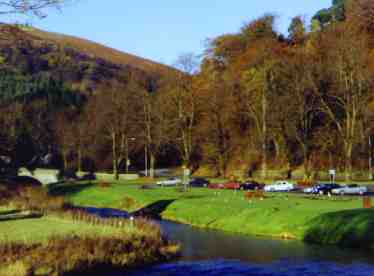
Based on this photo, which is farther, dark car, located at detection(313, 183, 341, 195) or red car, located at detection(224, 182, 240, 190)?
red car, located at detection(224, 182, 240, 190)

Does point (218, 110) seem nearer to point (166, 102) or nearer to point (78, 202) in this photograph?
point (166, 102)

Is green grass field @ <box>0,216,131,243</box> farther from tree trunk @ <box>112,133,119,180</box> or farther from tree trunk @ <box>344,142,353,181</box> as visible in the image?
tree trunk @ <box>112,133,119,180</box>

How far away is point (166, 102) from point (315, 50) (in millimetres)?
32698

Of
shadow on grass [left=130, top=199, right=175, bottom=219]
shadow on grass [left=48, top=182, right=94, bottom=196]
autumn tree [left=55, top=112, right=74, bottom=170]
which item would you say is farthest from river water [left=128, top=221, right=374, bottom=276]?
autumn tree [left=55, top=112, right=74, bottom=170]

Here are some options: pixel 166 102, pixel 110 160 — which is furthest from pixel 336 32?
pixel 110 160

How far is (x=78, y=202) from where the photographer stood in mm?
100812

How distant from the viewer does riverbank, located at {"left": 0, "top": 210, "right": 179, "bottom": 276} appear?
128ft

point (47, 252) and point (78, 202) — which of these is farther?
point (78, 202)

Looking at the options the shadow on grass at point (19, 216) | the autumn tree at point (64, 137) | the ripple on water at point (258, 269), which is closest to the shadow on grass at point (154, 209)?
the shadow on grass at point (19, 216)

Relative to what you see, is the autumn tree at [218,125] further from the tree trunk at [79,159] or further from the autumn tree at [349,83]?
the tree trunk at [79,159]

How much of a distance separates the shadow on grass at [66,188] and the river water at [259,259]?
55273 mm

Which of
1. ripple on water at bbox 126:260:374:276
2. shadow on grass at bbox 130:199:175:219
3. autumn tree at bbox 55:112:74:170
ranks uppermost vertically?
autumn tree at bbox 55:112:74:170

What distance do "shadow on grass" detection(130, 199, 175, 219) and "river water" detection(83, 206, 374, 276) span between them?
2076 centimetres

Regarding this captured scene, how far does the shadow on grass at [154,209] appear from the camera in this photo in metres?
79.4
